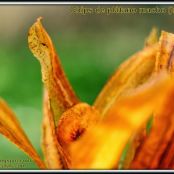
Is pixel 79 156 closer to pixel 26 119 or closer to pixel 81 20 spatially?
pixel 26 119

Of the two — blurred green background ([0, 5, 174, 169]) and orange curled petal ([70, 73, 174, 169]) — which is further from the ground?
blurred green background ([0, 5, 174, 169])

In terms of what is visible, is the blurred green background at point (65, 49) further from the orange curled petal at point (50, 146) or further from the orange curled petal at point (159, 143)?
the orange curled petal at point (159, 143)

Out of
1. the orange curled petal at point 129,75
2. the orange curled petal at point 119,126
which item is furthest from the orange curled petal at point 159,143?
the orange curled petal at point 129,75

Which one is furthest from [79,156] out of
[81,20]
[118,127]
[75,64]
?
[81,20]

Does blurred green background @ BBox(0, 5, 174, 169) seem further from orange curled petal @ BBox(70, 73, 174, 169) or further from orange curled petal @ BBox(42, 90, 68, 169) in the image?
orange curled petal @ BBox(70, 73, 174, 169)

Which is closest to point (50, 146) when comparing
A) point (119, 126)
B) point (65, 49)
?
point (119, 126)

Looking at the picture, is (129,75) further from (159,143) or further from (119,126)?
(159,143)

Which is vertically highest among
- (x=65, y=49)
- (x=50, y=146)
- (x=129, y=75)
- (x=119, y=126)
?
(x=65, y=49)

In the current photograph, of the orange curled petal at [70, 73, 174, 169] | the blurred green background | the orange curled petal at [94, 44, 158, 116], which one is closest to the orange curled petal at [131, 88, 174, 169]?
the orange curled petal at [70, 73, 174, 169]
